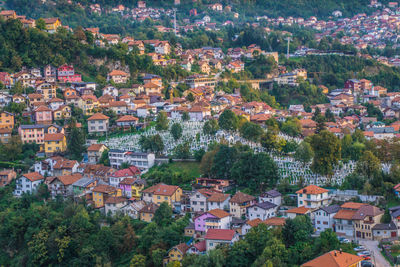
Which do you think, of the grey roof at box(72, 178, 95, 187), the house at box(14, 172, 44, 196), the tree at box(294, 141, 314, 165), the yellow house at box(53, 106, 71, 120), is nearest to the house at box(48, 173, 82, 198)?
the grey roof at box(72, 178, 95, 187)

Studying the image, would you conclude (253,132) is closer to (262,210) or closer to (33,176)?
(262,210)

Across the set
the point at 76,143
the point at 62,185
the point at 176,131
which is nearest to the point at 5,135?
the point at 76,143

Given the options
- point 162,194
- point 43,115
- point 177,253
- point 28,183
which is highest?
point 43,115

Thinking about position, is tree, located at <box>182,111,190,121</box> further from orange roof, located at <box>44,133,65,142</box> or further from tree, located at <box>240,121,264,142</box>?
orange roof, located at <box>44,133,65,142</box>

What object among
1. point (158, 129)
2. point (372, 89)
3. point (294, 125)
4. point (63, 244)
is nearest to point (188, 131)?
point (158, 129)

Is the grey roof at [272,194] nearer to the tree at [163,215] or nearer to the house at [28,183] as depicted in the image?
the tree at [163,215]

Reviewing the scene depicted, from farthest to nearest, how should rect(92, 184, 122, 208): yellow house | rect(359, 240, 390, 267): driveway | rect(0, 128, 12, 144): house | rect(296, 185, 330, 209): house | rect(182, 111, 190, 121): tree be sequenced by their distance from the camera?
rect(182, 111, 190, 121): tree < rect(0, 128, 12, 144): house < rect(92, 184, 122, 208): yellow house < rect(296, 185, 330, 209): house < rect(359, 240, 390, 267): driveway

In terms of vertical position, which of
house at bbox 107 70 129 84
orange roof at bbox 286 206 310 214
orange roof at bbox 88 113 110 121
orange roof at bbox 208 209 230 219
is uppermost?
house at bbox 107 70 129 84
